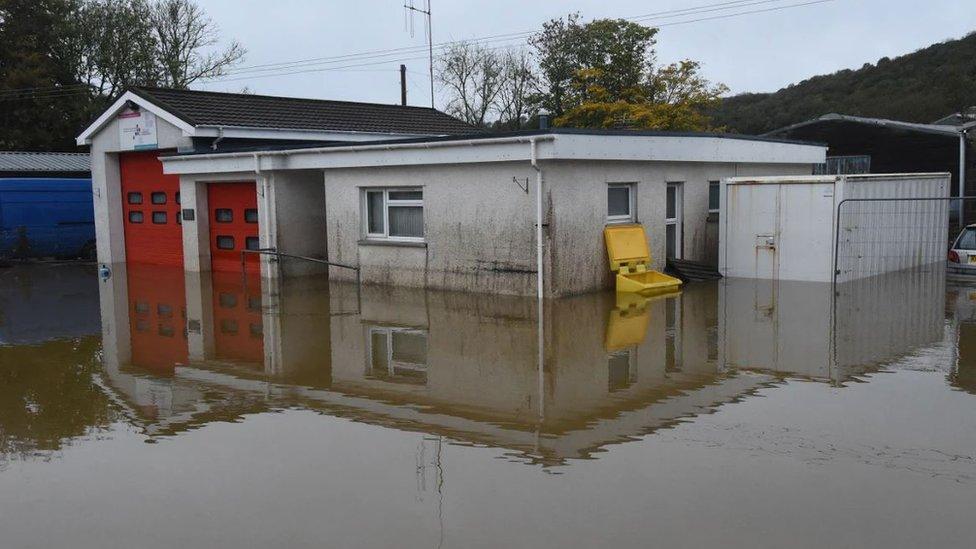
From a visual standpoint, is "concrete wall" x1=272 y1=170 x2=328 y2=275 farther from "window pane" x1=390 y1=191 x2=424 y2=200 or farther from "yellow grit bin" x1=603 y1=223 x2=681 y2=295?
"yellow grit bin" x1=603 y1=223 x2=681 y2=295

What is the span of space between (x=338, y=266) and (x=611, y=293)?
5757mm

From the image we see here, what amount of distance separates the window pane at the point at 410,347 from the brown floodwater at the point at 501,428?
52mm

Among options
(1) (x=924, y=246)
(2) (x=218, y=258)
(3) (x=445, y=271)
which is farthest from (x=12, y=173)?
(1) (x=924, y=246)

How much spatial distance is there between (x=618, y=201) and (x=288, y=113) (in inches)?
414

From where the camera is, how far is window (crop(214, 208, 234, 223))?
804 inches

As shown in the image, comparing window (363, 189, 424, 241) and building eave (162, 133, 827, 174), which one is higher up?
building eave (162, 133, 827, 174)

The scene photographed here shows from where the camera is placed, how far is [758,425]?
25.5 feet

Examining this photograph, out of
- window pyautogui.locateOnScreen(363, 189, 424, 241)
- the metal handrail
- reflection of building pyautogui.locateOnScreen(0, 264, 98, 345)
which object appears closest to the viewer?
reflection of building pyautogui.locateOnScreen(0, 264, 98, 345)

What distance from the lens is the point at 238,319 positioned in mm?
14391

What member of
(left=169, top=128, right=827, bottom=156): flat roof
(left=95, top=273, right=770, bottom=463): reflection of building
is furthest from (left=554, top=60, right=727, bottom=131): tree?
(left=95, top=273, right=770, bottom=463): reflection of building

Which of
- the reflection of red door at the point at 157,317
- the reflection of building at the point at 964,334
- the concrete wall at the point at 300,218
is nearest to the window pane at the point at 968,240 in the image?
the reflection of building at the point at 964,334

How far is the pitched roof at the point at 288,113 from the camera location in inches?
840

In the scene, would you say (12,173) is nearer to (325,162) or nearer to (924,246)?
(325,162)

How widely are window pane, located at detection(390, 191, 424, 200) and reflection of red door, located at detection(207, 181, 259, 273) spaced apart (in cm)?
398
